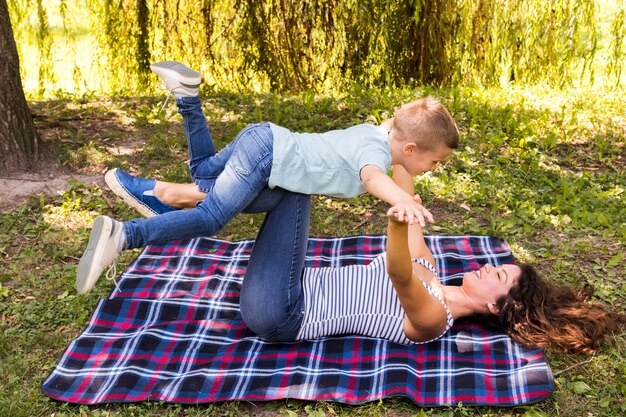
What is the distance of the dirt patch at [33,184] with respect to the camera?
4.64 m

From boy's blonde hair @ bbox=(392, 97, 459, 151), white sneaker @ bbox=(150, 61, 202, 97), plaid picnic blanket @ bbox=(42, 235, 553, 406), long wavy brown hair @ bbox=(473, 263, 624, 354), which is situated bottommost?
plaid picnic blanket @ bbox=(42, 235, 553, 406)

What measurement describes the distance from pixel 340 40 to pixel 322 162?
146 inches

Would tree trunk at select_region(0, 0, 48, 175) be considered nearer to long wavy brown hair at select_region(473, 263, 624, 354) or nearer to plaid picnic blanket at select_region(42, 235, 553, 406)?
plaid picnic blanket at select_region(42, 235, 553, 406)

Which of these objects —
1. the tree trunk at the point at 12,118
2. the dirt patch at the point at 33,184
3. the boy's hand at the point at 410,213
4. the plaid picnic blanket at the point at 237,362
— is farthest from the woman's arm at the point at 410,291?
the tree trunk at the point at 12,118

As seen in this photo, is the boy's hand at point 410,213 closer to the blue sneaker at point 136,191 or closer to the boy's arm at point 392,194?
the boy's arm at point 392,194

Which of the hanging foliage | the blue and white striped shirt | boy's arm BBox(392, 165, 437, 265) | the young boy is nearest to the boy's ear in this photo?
the young boy

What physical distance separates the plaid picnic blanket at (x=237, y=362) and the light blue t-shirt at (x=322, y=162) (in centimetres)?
73

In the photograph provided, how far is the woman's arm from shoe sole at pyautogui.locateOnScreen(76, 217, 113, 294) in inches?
44.8

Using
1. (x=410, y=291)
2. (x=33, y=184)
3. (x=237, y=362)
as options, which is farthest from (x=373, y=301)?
(x=33, y=184)

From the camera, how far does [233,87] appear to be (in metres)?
6.86

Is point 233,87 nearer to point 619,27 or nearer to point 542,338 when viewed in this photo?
point 619,27

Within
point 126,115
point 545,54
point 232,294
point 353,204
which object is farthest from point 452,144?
point 545,54

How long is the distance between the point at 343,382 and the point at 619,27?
4714mm

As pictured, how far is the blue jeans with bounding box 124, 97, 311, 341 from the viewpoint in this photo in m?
3.20
